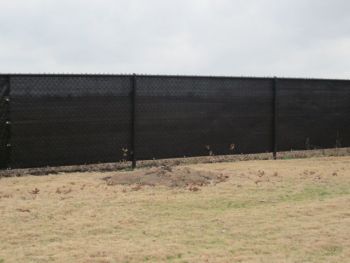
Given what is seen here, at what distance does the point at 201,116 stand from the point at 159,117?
1153 mm

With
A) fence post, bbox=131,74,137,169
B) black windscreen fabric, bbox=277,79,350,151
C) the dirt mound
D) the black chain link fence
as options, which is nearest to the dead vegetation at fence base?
the dirt mound

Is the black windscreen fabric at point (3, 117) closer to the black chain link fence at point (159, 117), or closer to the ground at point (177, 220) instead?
the black chain link fence at point (159, 117)

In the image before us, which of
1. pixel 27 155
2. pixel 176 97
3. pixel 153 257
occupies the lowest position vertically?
pixel 153 257

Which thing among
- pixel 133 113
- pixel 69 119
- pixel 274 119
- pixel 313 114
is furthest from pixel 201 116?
pixel 313 114

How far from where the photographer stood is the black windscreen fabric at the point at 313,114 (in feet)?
49.5

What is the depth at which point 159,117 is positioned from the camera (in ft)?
42.4

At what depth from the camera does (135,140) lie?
41.5 feet

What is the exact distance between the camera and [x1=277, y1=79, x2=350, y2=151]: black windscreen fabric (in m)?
15.1

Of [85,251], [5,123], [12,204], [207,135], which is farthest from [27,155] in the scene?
[85,251]

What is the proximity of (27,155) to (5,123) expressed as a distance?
2.45 feet

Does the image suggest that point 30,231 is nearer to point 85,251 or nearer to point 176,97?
point 85,251

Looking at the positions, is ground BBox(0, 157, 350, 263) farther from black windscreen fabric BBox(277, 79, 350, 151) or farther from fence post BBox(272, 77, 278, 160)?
black windscreen fabric BBox(277, 79, 350, 151)

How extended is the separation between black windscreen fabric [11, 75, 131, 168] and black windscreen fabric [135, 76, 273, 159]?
0.50 metres

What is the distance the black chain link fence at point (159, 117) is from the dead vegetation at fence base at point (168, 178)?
5.44 ft
